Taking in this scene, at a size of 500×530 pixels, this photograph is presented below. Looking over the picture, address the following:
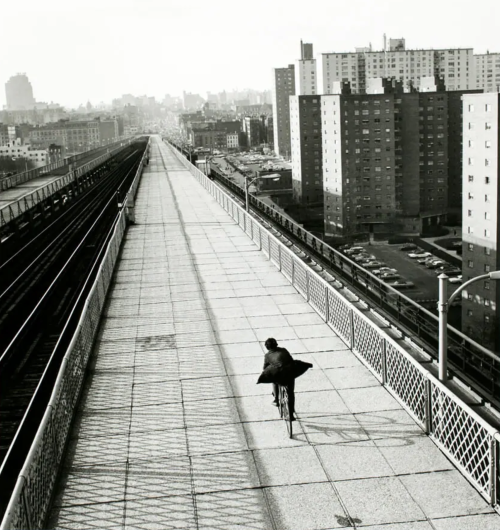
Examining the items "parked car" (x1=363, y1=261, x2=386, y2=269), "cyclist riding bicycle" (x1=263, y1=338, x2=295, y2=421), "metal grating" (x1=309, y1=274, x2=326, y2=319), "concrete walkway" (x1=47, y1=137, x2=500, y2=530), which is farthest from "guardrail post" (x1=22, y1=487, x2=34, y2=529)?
"parked car" (x1=363, y1=261, x2=386, y2=269)

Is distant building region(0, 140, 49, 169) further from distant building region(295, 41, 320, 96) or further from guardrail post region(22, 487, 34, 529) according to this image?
guardrail post region(22, 487, 34, 529)

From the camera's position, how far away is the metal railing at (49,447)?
5.61 meters

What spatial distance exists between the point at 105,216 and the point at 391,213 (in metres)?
48.1

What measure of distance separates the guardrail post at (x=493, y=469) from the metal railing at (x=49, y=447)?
357cm

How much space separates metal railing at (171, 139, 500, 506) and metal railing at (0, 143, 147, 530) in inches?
139

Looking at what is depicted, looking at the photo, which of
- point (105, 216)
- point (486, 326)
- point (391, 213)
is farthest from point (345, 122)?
point (105, 216)

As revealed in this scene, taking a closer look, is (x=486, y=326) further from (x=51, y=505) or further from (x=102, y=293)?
(x=51, y=505)

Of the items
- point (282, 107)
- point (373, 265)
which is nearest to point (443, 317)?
point (373, 265)

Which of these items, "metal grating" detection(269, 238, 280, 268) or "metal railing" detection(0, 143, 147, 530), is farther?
"metal grating" detection(269, 238, 280, 268)

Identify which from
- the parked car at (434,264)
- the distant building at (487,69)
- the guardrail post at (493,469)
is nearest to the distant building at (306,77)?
the distant building at (487,69)

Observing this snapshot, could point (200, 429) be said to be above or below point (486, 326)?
above

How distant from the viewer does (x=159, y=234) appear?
26.2 metres

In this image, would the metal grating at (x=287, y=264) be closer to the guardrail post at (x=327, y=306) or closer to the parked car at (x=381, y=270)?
the guardrail post at (x=327, y=306)

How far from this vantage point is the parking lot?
2109 inches
